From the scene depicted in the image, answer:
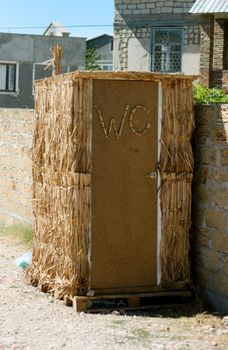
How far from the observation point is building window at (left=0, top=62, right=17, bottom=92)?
125 feet

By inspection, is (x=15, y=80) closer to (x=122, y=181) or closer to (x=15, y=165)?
(x=15, y=165)

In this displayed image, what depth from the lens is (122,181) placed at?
7129 millimetres

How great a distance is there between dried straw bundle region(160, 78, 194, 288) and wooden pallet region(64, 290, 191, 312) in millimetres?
146

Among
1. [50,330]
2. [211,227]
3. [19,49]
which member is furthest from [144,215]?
[19,49]

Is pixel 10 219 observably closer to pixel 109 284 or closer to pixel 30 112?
pixel 30 112

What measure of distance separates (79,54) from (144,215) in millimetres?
32909

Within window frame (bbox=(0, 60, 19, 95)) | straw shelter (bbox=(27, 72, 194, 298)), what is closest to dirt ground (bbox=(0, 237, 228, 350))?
straw shelter (bbox=(27, 72, 194, 298))

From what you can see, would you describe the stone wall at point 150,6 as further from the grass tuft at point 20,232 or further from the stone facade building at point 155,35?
the grass tuft at point 20,232

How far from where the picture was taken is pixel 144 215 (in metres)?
7.20

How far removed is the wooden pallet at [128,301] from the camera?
698cm

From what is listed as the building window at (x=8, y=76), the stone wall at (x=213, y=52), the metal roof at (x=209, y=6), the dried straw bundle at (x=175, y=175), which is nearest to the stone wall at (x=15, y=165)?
the dried straw bundle at (x=175, y=175)

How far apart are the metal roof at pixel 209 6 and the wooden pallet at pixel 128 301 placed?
55.3ft

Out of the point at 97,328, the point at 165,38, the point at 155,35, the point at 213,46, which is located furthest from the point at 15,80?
the point at 97,328

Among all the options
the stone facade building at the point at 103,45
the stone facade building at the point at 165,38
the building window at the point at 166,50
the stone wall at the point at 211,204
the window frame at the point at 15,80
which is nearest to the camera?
the stone wall at the point at 211,204
